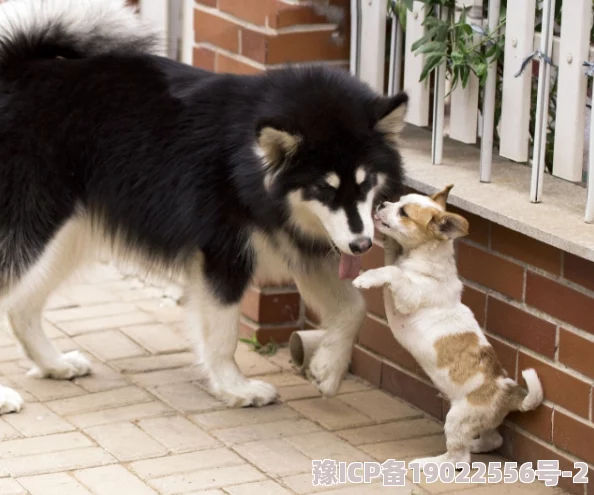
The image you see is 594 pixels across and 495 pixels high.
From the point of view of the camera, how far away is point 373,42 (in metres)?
4.29

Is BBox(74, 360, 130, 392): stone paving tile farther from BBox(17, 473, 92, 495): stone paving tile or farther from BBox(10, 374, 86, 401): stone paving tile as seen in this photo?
BBox(17, 473, 92, 495): stone paving tile

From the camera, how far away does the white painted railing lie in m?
3.54

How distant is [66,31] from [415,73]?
1.24 m

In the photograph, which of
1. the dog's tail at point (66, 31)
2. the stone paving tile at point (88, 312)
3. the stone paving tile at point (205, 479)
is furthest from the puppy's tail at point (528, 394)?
the stone paving tile at point (88, 312)

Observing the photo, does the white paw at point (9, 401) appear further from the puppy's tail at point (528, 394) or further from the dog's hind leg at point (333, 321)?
the puppy's tail at point (528, 394)

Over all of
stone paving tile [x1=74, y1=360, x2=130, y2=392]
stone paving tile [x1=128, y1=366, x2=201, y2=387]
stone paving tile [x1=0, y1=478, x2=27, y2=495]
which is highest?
stone paving tile [x1=0, y1=478, x2=27, y2=495]

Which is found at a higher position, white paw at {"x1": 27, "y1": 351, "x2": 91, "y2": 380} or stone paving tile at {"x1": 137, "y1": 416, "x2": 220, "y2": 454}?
white paw at {"x1": 27, "y1": 351, "x2": 91, "y2": 380}

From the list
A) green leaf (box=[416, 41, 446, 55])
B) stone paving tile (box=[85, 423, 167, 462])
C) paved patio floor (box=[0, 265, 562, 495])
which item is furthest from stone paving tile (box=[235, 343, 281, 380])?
green leaf (box=[416, 41, 446, 55])

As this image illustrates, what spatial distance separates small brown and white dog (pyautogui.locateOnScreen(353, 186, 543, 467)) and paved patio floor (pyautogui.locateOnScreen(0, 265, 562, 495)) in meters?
0.22

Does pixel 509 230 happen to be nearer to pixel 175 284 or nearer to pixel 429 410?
pixel 429 410

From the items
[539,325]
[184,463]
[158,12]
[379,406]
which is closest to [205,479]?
[184,463]

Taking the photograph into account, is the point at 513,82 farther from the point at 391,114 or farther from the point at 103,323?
the point at 103,323

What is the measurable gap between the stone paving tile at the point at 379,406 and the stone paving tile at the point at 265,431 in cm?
24

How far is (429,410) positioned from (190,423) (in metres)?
0.84
